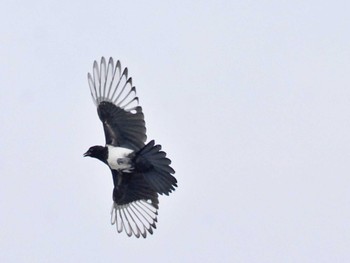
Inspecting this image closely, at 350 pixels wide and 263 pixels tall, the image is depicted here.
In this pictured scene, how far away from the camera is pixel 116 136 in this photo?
557 inches

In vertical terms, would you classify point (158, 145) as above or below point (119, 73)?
below

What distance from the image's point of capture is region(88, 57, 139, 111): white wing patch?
46.2ft

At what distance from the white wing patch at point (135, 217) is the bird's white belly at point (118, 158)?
0.83m

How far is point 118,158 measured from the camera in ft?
→ 45.5

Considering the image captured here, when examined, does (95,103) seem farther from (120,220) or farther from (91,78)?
(120,220)

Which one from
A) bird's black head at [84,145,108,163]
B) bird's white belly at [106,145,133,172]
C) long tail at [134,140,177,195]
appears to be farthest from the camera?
bird's black head at [84,145,108,163]

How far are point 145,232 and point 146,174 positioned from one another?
1.43 m

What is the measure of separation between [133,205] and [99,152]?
1.04 meters

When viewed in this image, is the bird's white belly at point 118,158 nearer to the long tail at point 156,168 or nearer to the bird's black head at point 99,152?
the bird's black head at point 99,152

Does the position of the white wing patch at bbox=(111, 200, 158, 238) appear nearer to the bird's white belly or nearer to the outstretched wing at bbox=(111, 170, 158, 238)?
the outstretched wing at bbox=(111, 170, 158, 238)

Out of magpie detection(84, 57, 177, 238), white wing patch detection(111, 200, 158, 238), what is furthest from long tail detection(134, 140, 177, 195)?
white wing patch detection(111, 200, 158, 238)

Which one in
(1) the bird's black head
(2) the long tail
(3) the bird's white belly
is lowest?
(2) the long tail

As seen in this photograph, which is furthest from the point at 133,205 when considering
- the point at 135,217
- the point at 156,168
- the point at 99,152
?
the point at 156,168

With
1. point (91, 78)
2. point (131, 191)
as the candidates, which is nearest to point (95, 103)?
point (91, 78)
